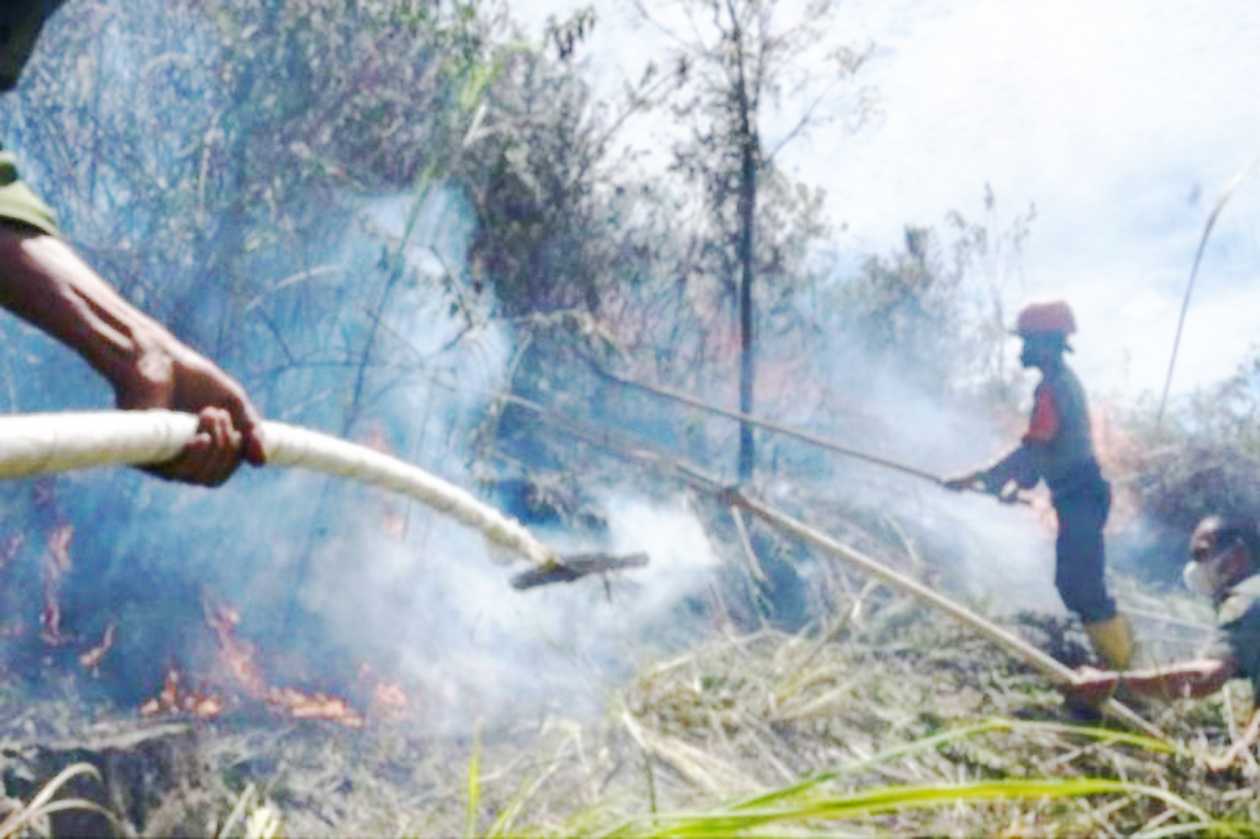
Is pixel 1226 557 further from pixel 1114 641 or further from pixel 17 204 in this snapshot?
pixel 17 204

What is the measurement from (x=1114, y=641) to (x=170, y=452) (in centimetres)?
606

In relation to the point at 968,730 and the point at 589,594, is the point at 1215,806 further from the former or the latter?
the point at 589,594

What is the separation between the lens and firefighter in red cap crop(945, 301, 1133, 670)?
19.6 feet

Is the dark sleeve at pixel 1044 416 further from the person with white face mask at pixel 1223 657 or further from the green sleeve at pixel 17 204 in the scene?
the green sleeve at pixel 17 204

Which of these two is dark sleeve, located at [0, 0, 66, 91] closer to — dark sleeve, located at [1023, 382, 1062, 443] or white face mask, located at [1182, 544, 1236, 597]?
white face mask, located at [1182, 544, 1236, 597]

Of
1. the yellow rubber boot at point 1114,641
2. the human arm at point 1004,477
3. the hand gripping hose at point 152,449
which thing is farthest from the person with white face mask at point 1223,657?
the hand gripping hose at point 152,449

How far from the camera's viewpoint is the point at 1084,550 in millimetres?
6102

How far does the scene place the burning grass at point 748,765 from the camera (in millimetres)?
1325

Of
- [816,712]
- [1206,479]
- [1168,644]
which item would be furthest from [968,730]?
[1206,479]

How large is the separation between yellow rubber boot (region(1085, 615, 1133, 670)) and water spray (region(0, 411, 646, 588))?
192 inches

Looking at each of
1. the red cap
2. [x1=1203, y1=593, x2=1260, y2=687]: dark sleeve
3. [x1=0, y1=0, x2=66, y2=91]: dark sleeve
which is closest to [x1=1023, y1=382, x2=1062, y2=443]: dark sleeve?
the red cap

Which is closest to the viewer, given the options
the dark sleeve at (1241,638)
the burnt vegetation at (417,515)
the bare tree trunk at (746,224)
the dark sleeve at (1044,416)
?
the burnt vegetation at (417,515)

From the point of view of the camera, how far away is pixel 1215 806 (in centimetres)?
246

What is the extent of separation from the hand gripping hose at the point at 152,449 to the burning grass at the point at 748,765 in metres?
0.44
